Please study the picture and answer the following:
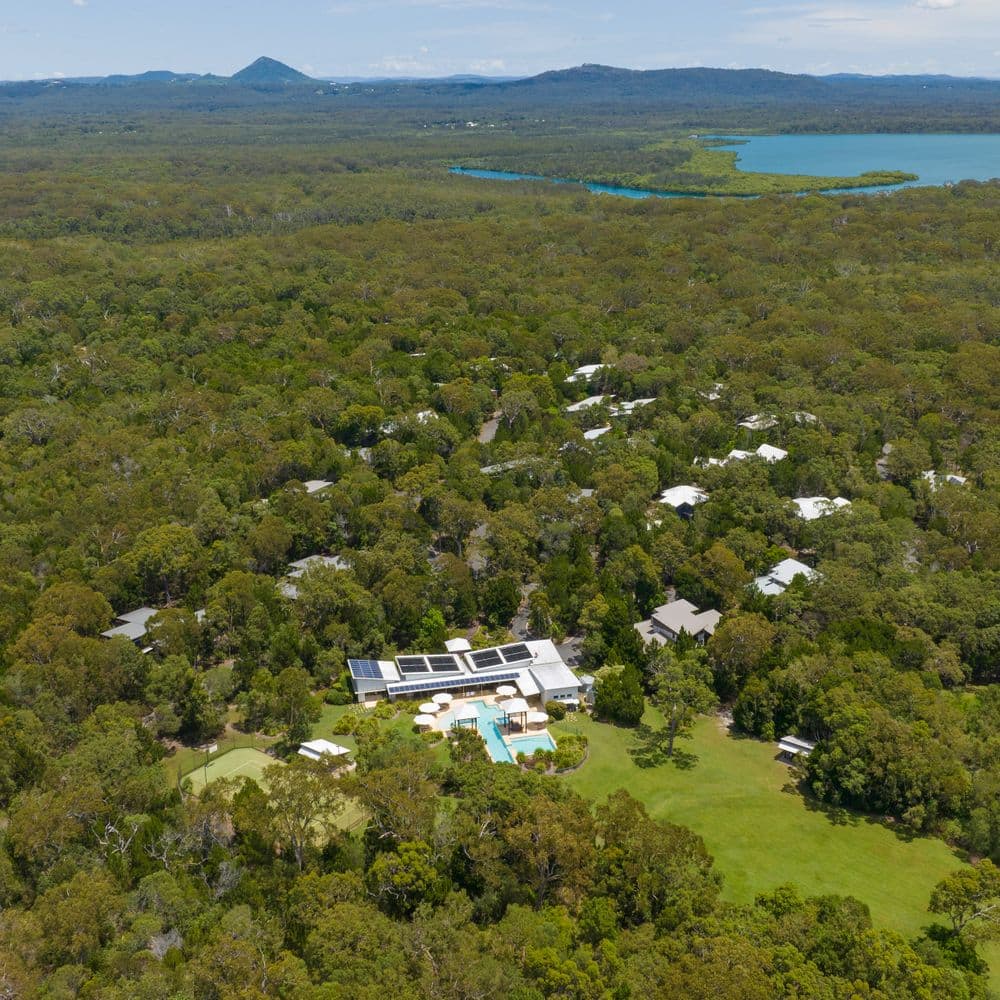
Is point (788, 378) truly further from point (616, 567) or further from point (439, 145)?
point (439, 145)

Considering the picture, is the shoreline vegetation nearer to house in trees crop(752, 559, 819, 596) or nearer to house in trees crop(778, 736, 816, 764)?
house in trees crop(752, 559, 819, 596)

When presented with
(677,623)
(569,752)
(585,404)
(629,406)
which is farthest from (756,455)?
(569,752)

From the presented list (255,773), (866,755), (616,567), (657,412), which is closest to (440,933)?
(255,773)

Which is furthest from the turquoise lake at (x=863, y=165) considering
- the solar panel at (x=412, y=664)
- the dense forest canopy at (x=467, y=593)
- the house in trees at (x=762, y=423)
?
the solar panel at (x=412, y=664)

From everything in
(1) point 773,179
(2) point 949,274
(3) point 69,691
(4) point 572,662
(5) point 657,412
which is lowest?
(4) point 572,662

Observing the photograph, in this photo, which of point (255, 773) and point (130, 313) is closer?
point (255, 773)

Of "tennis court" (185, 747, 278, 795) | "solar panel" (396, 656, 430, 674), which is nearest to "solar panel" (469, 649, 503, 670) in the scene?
"solar panel" (396, 656, 430, 674)

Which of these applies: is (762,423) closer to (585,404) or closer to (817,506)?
(817,506)
